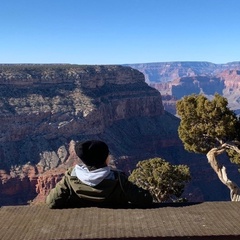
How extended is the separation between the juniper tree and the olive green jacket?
11749mm

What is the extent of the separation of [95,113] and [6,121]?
14931mm

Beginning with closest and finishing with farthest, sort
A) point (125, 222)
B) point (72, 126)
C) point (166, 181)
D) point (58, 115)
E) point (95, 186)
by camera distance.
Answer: point (125, 222) → point (95, 186) → point (166, 181) → point (72, 126) → point (58, 115)

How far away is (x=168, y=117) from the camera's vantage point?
92.6m

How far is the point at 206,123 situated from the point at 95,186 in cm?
1398

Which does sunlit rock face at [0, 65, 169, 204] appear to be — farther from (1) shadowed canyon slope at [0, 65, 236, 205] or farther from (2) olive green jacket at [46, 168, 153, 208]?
(2) olive green jacket at [46, 168, 153, 208]

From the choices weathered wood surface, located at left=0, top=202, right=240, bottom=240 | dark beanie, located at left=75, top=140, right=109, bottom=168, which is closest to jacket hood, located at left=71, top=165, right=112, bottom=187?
dark beanie, located at left=75, top=140, right=109, bottom=168

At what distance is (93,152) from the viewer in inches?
309

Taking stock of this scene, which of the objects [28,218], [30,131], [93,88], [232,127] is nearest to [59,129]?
[30,131]

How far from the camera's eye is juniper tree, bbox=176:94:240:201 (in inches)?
781

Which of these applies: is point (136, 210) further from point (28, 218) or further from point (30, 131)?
point (30, 131)

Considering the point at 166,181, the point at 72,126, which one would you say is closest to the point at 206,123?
the point at 166,181

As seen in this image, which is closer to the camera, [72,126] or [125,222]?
[125,222]

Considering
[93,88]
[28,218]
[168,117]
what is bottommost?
[168,117]

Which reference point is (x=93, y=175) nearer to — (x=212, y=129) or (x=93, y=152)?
(x=93, y=152)
